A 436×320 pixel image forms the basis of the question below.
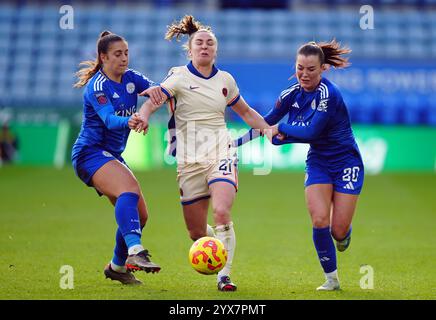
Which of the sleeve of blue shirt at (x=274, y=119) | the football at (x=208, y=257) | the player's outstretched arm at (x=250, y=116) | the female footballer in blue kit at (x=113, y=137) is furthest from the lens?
the player's outstretched arm at (x=250, y=116)

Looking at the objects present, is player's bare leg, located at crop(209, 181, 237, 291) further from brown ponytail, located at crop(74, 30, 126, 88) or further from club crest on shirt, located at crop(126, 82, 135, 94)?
brown ponytail, located at crop(74, 30, 126, 88)

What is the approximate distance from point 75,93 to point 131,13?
3.87 m

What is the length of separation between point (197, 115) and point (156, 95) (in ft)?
1.49

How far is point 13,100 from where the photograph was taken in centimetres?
2542

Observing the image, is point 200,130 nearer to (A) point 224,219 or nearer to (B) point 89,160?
(A) point 224,219

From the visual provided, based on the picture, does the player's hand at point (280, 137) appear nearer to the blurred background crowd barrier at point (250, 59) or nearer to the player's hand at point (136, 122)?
the player's hand at point (136, 122)

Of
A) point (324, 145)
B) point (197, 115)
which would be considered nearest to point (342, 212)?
point (324, 145)

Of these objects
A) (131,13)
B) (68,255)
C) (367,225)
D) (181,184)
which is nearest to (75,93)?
(131,13)

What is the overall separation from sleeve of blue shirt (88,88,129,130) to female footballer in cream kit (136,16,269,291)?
1.64 ft

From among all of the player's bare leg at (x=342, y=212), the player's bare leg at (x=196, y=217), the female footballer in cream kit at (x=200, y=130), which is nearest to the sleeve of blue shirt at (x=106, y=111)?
the female footballer in cream kit at (x=200, y=130)

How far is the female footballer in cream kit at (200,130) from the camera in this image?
768 centimetres
